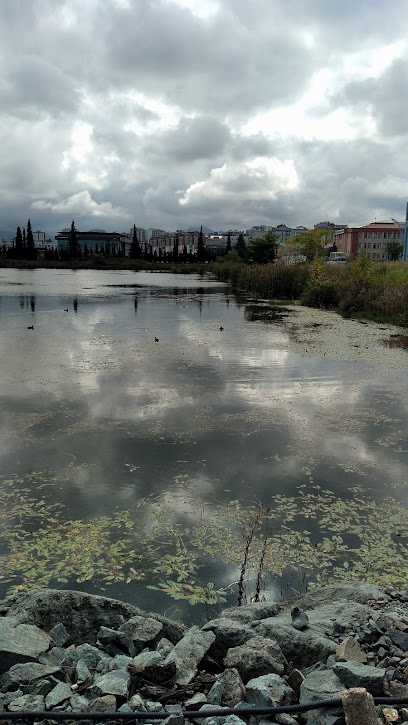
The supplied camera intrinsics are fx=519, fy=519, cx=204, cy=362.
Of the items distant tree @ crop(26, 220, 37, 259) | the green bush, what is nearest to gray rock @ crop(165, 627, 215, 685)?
the green bush

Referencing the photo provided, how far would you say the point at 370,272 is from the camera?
2038 cm

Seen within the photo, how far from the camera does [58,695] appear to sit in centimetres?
243

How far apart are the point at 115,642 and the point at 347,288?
66.4 ft

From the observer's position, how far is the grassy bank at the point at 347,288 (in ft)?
60.7

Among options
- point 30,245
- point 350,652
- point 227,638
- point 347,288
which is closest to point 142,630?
point 227,638

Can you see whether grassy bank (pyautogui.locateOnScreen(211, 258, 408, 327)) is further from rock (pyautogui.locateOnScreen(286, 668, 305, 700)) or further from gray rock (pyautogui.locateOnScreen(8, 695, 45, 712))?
gray rock (pyautogui.locateOnScreen(8, 695, 45, 712))

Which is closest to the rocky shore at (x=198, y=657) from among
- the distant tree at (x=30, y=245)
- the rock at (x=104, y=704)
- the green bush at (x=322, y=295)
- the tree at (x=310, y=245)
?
the rock at (x=104, y=704)

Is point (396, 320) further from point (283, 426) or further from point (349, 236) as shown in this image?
point (349, 236)

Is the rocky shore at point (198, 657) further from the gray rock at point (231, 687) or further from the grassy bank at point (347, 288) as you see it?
the grassy bank at point (347, 288)

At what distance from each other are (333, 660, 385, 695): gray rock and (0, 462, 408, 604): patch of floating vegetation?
1059 mm

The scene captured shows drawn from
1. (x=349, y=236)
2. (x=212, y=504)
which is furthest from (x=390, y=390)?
(x=349, y=236)

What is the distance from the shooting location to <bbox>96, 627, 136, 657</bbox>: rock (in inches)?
112

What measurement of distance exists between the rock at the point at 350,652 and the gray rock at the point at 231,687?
56cm

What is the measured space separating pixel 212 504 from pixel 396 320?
557 inches
